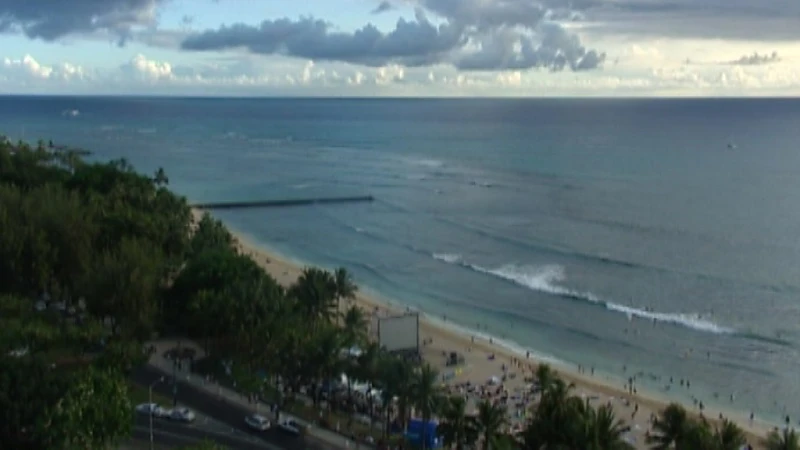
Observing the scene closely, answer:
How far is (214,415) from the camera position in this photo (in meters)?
38.0

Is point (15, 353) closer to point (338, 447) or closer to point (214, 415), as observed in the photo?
point (214, 415)

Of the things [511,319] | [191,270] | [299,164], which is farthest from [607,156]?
[191,270]

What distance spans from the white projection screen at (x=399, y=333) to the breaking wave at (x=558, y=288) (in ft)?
60.6

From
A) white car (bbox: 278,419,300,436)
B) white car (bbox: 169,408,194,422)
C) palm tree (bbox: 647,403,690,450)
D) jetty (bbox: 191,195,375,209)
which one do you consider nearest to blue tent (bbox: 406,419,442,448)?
white car (bbox: 278,419,300,436)

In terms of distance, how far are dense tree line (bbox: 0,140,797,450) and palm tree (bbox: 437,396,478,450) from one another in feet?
0.17

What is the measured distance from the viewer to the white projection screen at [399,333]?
5002cm

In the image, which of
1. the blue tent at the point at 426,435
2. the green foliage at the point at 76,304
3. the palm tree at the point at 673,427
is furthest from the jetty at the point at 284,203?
the palm tree at the point at 673,427

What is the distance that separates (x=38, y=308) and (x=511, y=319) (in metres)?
30.3

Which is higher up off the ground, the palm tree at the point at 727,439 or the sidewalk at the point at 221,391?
the palm tree at the point at 727,439

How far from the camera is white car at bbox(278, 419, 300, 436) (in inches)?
1436

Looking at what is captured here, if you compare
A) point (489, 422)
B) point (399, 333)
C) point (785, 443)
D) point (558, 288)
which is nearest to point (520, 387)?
point (399, 333)

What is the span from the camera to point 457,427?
3291 centimetres

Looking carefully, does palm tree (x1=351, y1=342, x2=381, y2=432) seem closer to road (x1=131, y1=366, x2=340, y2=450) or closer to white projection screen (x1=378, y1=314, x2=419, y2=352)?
road (x1=131, y1=366, x2=340, y2=450)

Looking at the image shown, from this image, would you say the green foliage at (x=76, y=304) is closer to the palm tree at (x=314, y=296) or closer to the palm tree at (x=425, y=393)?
the palm tree at (x=314, y=296)
